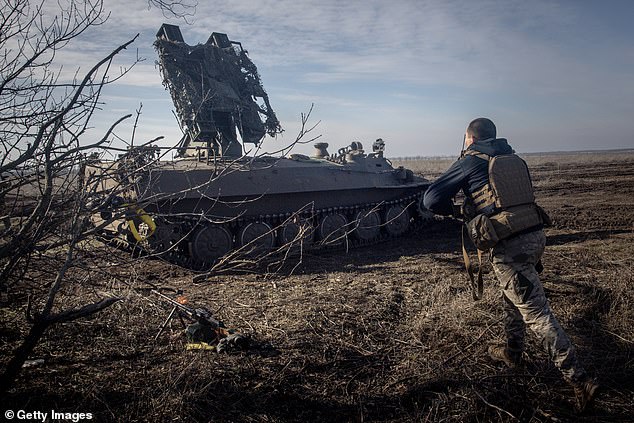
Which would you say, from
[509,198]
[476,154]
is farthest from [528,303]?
[476,154]

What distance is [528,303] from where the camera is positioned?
382 centimetres

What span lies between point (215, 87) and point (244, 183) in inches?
121

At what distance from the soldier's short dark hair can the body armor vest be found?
0.31m

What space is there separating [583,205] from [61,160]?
56.5 feet

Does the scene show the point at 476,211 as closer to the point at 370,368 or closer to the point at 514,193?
the point at 514,193

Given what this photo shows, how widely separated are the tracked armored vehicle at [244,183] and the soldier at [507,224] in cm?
516

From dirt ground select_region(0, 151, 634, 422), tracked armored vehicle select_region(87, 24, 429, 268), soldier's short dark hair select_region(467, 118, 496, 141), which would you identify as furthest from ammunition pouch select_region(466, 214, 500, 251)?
tracked armored vehicle select_region(87, 24, 429, 268)

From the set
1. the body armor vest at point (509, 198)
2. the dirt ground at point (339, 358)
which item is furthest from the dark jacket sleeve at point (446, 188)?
the dirt ground at point (339, 358)

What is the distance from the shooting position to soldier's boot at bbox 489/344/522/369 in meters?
4.11

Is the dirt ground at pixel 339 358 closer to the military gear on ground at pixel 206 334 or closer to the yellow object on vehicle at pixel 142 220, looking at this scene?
the military gear on ground at pixel 206 334

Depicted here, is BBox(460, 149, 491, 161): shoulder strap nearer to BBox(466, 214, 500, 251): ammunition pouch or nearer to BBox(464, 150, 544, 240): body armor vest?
→ BBox(464, 150, 544, 240): body armor vest

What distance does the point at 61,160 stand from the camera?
3.49 metres

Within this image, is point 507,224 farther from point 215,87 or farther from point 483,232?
point 215,87

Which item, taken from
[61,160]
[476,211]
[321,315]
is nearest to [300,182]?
[321,315]
